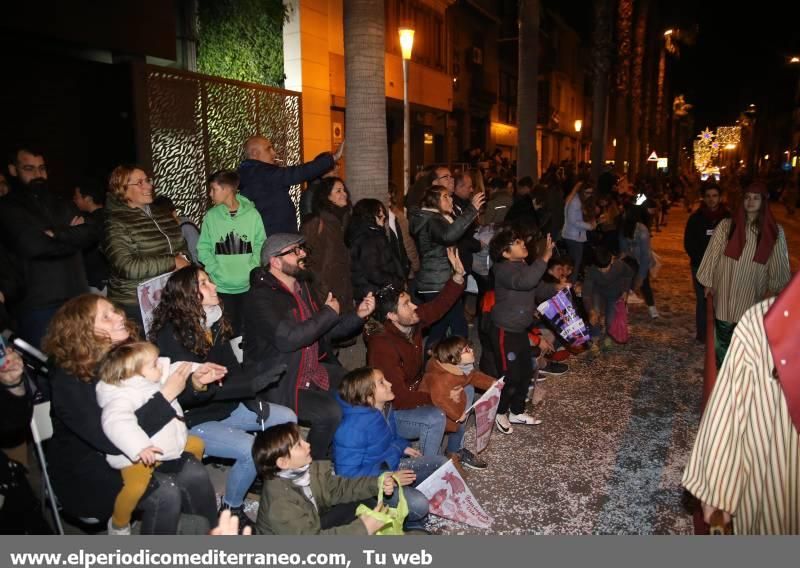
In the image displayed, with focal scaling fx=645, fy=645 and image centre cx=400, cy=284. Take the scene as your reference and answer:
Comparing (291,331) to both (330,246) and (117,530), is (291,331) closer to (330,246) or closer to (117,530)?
(117,530)

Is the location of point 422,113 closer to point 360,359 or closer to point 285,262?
point 360,359

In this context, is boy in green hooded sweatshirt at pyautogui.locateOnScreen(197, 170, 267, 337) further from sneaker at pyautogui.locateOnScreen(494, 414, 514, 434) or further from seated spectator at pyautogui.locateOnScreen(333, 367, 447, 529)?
sneaker at pyautogui.locateOnScreen(494, 414, 514, 434)

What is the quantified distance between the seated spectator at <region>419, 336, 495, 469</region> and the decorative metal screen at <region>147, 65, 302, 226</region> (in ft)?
17.6

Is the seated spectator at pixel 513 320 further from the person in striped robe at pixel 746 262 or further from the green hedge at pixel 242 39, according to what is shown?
the green hedge at pixel 242 39

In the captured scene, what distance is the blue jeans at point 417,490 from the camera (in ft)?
12.3

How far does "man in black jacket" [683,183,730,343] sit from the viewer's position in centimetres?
796

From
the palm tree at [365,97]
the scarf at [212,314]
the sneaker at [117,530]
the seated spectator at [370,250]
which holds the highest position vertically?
the palm tree at [365,97]

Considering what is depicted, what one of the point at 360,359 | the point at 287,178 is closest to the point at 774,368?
the point at 287,178

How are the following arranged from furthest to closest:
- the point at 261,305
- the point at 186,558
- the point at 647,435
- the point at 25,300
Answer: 1. the point at 647,435
2. the point at 25,300
3. the point at 261,305
4. the point at 186,558

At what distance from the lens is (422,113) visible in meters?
22.0

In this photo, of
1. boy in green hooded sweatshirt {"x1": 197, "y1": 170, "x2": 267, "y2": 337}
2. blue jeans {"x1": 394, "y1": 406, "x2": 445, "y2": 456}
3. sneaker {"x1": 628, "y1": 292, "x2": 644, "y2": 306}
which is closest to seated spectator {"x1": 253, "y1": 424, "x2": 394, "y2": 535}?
blue jeans {"x1": 394, "y1": 406, "x2": 445, "y2": 456}

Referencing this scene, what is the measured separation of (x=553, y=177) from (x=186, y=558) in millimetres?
10557

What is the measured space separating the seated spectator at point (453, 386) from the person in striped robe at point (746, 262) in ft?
8.12

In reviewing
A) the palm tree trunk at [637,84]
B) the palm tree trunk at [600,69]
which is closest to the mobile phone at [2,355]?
the palm tree trunk at [600,69]
